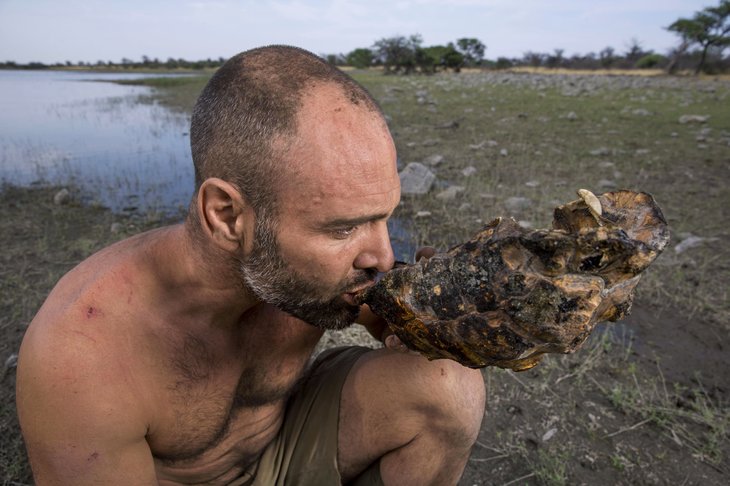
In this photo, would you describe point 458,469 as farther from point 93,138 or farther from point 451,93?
point 451,93

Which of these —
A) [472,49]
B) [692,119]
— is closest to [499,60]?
[472,49]

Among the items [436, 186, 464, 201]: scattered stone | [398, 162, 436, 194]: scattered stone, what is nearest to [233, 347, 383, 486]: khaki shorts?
[436, 186, 464, 201]: scattered stone

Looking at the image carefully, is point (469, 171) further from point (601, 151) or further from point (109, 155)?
point (109, 155)

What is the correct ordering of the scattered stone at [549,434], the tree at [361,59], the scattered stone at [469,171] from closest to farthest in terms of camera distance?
the scattered stone at [549,434] < the scattered stone at [469,171] < the tree at [361,59]

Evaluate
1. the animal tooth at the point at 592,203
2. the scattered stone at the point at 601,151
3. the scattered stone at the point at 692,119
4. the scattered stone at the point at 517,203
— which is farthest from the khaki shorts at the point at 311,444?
the scattered stone at the point at 692,119

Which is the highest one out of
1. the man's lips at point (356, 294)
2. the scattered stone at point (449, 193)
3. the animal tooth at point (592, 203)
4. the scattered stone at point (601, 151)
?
the animal tooth at point (592, 203)

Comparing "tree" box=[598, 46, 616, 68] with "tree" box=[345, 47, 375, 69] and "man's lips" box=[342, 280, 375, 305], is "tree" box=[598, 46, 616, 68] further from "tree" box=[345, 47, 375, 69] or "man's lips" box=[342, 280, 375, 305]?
"man's lips" box=[342, 280, 375, 305]

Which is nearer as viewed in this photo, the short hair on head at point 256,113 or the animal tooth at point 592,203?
the animal tooth at point 592,203

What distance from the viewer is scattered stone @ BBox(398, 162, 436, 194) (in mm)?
7449

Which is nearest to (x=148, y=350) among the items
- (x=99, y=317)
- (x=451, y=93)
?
(x=99, y=317)

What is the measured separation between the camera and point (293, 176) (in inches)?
66.7

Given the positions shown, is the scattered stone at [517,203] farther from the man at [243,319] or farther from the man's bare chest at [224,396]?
the man's bare chest at [224,396]

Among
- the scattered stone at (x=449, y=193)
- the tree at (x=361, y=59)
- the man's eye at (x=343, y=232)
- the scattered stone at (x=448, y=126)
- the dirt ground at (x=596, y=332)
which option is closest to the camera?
the man's eye at (x=343, y=232)

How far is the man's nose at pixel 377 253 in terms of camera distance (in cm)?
186
